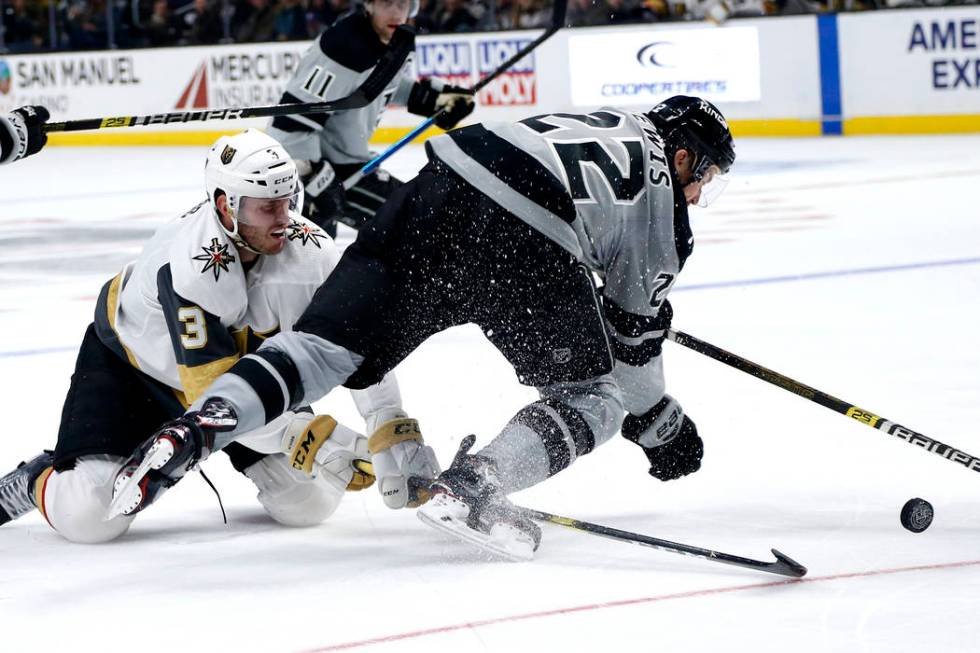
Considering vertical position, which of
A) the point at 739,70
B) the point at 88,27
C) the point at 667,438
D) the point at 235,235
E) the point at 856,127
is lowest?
the point at 856,127

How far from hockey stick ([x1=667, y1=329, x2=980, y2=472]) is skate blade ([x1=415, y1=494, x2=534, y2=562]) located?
1.92ft

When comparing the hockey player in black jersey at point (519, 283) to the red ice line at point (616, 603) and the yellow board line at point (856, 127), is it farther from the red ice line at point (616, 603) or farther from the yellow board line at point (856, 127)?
the yellow board line at point (856, 127)

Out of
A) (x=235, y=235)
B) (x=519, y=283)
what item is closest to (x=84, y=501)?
(x=235, y=235)

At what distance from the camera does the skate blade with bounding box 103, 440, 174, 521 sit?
249 cm

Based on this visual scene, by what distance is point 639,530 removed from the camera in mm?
2963

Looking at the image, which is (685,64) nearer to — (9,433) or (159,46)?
(159,46)

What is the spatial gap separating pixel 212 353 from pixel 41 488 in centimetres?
47

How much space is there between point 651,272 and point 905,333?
2265 mm

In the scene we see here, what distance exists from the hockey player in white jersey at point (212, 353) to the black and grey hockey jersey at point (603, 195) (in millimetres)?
357

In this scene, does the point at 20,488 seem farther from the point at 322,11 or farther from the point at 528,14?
the point at 322,11

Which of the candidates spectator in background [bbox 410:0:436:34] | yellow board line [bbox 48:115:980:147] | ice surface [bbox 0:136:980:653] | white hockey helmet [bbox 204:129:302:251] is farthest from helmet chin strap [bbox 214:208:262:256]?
spectator in background [bbox 410:0:436:34]

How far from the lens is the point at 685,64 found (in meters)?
10.8

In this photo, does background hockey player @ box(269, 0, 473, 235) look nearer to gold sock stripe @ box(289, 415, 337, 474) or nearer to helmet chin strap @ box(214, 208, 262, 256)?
helmet chin strap @ box(214, 208, 262, 256)

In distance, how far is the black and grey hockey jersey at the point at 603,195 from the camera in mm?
2754
